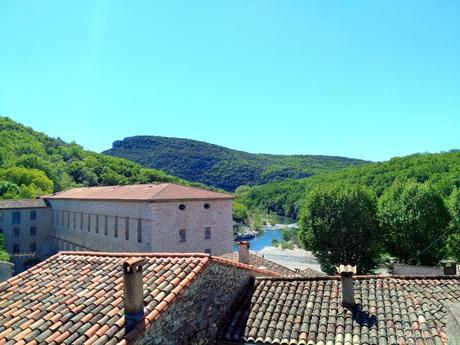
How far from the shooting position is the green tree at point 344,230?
2989cm

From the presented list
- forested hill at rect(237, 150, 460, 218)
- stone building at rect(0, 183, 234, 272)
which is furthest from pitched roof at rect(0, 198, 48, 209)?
forested hill at rect(237, 150, 460, 218)

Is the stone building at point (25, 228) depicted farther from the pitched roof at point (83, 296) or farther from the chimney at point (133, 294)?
the chimney at point (133, 294)

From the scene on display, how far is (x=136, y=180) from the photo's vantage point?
10612 cm

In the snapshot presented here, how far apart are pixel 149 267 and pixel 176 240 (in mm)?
19268

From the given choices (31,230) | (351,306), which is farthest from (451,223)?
(31,230)

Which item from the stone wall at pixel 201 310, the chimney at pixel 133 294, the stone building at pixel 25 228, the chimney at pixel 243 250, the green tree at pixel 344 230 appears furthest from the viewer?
the stone building at pixel 25 228

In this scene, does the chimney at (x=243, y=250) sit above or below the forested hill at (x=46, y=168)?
below

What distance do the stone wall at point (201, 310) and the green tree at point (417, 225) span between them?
23.3m

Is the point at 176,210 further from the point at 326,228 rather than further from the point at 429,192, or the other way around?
the point at 429,192

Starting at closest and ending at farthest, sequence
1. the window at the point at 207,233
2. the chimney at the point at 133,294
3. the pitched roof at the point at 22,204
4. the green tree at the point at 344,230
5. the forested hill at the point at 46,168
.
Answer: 1. the chimney at the point at 133,294
2. the window at the point at 207,233
3. the green tree at the point at 344,230
4. the pitched roof at the point at 22,204
5. the forested hill at the point at 46,168

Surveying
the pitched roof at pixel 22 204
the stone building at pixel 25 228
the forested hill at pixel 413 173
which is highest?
the forested hill at pixel 413 173

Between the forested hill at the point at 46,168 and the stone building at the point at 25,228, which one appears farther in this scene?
the forested hill at the point at 46,168

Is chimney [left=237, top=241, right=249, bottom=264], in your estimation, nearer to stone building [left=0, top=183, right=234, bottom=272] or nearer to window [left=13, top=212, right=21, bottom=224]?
stone building [left=0, top=183, right=234, bottom=272]

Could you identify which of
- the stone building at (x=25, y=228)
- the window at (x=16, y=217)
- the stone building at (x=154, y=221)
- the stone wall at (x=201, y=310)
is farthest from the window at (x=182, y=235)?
the window at (x=16, y=217)
